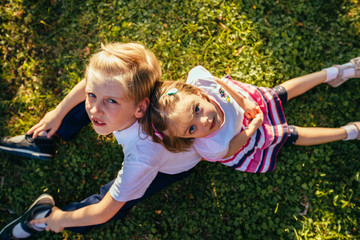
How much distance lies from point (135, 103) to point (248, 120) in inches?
52.8

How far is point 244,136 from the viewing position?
2660 mm

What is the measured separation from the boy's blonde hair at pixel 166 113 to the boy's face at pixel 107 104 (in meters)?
0.17

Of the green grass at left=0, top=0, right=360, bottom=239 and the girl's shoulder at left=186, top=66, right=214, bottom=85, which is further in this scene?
the green grass at left=0, top=0, right=360, bottom=239

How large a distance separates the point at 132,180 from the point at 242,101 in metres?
1.43

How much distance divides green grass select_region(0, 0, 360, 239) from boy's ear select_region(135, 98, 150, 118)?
125cm

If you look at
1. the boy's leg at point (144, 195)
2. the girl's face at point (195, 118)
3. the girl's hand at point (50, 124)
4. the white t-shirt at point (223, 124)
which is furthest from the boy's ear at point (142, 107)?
the girl's hand at point (50, 124)

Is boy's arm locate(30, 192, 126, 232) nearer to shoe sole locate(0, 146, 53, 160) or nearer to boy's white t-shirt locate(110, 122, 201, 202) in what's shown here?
boy's white t-shirt locate(110, 122, 201, 202)

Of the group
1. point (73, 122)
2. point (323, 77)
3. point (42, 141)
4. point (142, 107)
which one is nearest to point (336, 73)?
point (323, 77)

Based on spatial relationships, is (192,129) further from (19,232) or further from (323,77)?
(19,232)

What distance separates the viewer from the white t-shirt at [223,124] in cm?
250

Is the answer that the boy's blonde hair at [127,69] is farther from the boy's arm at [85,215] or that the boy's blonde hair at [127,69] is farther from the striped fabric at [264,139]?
the striped fabric at [264,139]

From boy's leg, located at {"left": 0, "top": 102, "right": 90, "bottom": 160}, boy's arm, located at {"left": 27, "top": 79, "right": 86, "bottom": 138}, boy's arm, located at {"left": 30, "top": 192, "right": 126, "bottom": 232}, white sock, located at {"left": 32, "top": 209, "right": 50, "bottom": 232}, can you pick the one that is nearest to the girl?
boy's arm, located at {"left": 30, "top": 192, "right": 126, "bottom": 232}

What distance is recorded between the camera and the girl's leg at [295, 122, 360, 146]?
3084 millimetres

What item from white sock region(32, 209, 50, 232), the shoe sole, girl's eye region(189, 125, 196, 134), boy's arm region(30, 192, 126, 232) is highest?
girl's eye region(189, 125, 196, 134)
